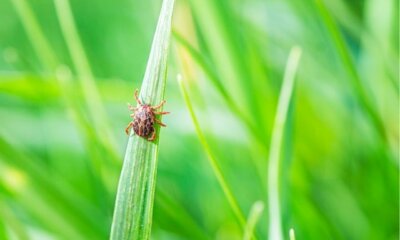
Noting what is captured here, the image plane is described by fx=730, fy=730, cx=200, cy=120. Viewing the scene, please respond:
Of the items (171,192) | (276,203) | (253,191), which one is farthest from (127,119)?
(276,203)

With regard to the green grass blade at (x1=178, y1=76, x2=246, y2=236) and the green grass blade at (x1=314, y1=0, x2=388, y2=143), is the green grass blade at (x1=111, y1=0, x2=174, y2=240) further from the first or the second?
the green grass blade at (x1=314, y1=0, x2=388, y2=143)

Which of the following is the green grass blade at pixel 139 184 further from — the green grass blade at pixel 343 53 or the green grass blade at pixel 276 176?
the green grass blade at pixel 343 53

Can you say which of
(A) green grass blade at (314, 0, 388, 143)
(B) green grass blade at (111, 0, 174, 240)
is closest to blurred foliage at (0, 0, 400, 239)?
(A) green grass blade at (314, 0, 388, 143)

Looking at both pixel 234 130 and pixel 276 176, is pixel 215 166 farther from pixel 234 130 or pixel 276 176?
pixel 234 130

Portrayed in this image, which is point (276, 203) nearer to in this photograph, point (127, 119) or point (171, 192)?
point (171, 192)

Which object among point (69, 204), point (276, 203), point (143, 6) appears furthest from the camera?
point (143, 6)

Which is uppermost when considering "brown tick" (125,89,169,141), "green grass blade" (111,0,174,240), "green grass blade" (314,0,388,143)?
"green grass blade" (314,0,388,143)
